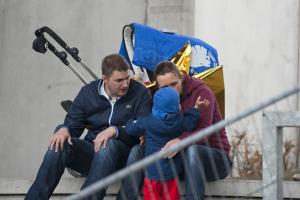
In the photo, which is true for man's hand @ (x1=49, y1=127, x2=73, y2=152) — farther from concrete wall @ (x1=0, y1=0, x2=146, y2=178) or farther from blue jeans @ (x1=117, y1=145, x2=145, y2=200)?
concrete wall @ (x1=0, y1=0, x2=146, y2=178)

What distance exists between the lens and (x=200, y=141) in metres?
7.77

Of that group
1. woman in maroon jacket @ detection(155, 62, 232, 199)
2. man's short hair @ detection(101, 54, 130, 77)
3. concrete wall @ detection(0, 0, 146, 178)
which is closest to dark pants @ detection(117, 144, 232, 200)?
woman in maroon jacket @ detection(155, 62, 232, 199)

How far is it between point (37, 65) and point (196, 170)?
464 cm

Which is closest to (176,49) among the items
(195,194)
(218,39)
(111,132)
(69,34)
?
(111,132)

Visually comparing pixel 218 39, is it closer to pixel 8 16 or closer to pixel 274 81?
pixel 274 81

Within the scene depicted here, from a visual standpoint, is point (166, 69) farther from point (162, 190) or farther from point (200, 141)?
point (162, 190)

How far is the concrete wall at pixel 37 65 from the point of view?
1168cm

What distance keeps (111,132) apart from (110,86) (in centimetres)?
36

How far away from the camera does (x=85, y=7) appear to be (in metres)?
Answer: 11.8

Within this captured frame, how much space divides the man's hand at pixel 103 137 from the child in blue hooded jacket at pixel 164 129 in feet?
0.67

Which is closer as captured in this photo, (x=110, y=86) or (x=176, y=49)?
(x=110, y=86)

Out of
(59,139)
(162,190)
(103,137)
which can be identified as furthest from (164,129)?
(59,139)

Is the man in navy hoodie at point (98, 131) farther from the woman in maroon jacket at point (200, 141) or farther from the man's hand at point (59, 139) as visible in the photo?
the woman in maroon jacket at point (200, 141)

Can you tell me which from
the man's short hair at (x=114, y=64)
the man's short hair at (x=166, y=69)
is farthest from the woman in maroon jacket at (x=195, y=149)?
the man's short hair at (x=114, y=64)
